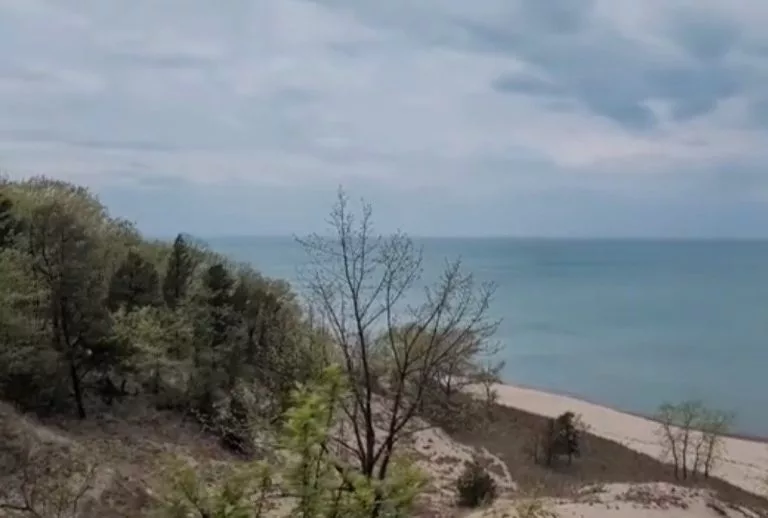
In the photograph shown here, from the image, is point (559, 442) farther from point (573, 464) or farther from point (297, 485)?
point (297, 485)

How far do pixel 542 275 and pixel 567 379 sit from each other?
8490 cm

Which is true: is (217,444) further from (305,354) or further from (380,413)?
(380,413)

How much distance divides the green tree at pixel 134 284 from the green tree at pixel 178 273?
823mm

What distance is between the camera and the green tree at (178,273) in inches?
921

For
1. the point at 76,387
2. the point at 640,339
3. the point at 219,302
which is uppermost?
the point at 640,339

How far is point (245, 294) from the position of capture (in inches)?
943

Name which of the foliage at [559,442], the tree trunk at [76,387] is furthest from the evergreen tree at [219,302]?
the foliage at [559,442]

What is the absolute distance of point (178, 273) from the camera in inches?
943

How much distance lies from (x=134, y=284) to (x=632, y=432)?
22456mm

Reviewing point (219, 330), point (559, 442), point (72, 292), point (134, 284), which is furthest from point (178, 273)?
point (559, 442)

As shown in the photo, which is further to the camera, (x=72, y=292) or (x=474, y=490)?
(x=474, y=490)

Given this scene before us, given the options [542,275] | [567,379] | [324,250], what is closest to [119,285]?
[324,250]

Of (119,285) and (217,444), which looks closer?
(217,444)

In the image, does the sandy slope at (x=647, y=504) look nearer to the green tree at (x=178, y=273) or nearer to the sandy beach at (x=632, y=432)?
the sandy beach at (x=632, y=432)
